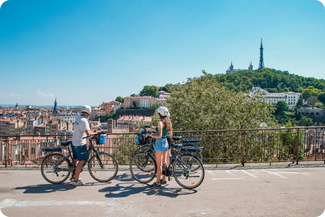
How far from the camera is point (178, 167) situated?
5.22 metres

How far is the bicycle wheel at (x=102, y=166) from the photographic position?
5656 millimetres

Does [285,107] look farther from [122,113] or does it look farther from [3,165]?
[3,165]

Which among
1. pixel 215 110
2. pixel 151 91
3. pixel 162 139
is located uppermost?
pixel 151 91

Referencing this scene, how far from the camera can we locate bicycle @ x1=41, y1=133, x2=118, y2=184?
5590 millimetres

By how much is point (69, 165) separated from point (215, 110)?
11605 mm

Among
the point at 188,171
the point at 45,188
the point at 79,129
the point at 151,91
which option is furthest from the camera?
the point at 151,91

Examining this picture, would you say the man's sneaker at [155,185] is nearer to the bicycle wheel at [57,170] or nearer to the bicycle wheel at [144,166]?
the bicycle wheel at [144,166]

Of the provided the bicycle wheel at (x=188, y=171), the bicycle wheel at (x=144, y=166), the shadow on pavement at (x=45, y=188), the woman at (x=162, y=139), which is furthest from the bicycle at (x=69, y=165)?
the bicycle wheel at (x=188, y=171)

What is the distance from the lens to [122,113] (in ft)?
444

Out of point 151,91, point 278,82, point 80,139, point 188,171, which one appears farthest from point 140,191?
point 278,82

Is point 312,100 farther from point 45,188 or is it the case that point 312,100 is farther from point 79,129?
A: point 45,188

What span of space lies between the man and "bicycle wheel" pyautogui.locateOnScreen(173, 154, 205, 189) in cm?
198

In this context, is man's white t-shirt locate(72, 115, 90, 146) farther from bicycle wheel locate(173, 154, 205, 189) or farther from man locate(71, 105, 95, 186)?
bicycle wheel locate(173, 154, 205, 189)

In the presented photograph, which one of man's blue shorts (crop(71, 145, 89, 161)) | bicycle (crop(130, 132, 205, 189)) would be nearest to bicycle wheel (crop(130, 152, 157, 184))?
bicycle (crop(130, 132, 205, 189))
